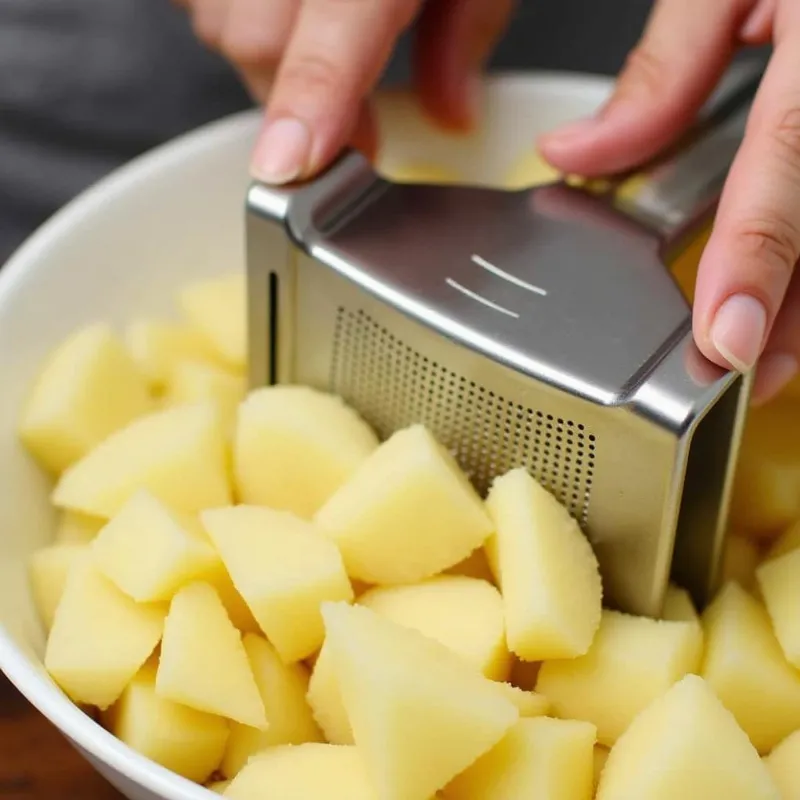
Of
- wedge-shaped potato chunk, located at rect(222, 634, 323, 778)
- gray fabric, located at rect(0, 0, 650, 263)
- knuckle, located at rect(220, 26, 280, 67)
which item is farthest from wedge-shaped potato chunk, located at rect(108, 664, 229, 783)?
gray fabric, located at rect(0, 0, 650, 263)

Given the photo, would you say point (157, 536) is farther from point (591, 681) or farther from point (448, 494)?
point (591, 681)

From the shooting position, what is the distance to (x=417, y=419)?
110 centimetres

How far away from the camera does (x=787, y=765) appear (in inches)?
37.0

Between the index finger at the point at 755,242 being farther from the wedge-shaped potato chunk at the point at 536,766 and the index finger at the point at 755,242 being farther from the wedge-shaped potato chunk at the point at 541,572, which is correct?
the wedge-shaped potato chunk at the point at 536,766

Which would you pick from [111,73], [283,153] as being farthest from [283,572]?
[111,73]

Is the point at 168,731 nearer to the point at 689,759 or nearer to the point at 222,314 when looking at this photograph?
the point at 689,759

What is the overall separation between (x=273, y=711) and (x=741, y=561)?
1.59 feet

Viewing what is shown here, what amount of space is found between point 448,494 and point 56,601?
39 centimetres

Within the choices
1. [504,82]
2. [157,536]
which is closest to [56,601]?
[157,536]

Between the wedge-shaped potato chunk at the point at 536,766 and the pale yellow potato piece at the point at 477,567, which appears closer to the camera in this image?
the wedge-shaped potato chunk at the point at 536,766

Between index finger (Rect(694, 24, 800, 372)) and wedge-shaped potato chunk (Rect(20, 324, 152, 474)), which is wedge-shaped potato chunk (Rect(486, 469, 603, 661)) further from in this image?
wedge-shaped potato chunk (Rect(20, 324, 152, 474))

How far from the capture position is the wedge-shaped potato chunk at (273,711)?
3.21ft

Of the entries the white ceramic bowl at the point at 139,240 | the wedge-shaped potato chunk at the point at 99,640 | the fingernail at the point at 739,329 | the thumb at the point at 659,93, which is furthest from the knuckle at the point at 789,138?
the wedge-shaped potato chunk at the point at 99,640

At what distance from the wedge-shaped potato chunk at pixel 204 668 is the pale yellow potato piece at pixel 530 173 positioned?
680 millimetres
